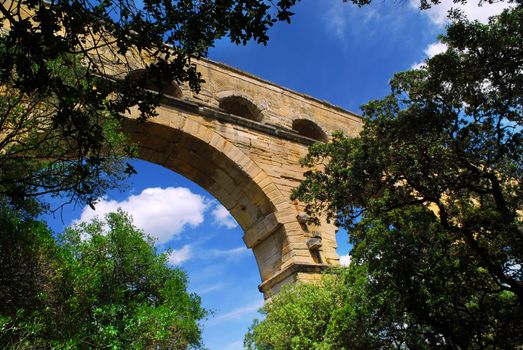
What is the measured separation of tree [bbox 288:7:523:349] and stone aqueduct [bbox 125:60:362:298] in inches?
77.4

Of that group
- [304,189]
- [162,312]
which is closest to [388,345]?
[304,189]

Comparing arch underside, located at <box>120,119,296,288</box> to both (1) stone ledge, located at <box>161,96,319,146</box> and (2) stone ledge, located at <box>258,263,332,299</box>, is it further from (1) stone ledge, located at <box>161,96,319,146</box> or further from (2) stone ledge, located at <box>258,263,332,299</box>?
(1) stone ledge, located at <box>161,96,319,146</box>

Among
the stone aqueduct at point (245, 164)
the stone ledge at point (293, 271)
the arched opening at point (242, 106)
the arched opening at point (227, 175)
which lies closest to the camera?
the stone ledge at point (293, 271)

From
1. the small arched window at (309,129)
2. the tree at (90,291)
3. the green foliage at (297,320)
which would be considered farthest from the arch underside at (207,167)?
the small arched window at (309,129)

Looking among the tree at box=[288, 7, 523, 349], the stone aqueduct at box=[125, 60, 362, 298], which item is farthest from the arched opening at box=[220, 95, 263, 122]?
the tree at box=[288, 7, 523, 349]

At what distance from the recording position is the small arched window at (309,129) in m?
13.4

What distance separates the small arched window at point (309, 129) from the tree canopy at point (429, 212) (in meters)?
5.34

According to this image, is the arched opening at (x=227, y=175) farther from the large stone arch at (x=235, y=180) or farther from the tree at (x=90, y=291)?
the tree at (x=90, y=291)

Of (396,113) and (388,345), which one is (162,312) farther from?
(396,113)

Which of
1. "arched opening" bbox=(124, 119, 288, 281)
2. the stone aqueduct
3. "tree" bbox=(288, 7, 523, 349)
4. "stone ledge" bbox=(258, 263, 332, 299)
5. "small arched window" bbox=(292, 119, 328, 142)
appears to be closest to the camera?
"tree" bbox=(288, 7, 523, 349)

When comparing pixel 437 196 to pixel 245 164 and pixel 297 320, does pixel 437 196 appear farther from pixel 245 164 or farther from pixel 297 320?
pixel 245 164

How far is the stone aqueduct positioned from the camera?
9648 mm

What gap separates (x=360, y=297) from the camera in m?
7.52

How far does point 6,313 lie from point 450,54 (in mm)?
7291
